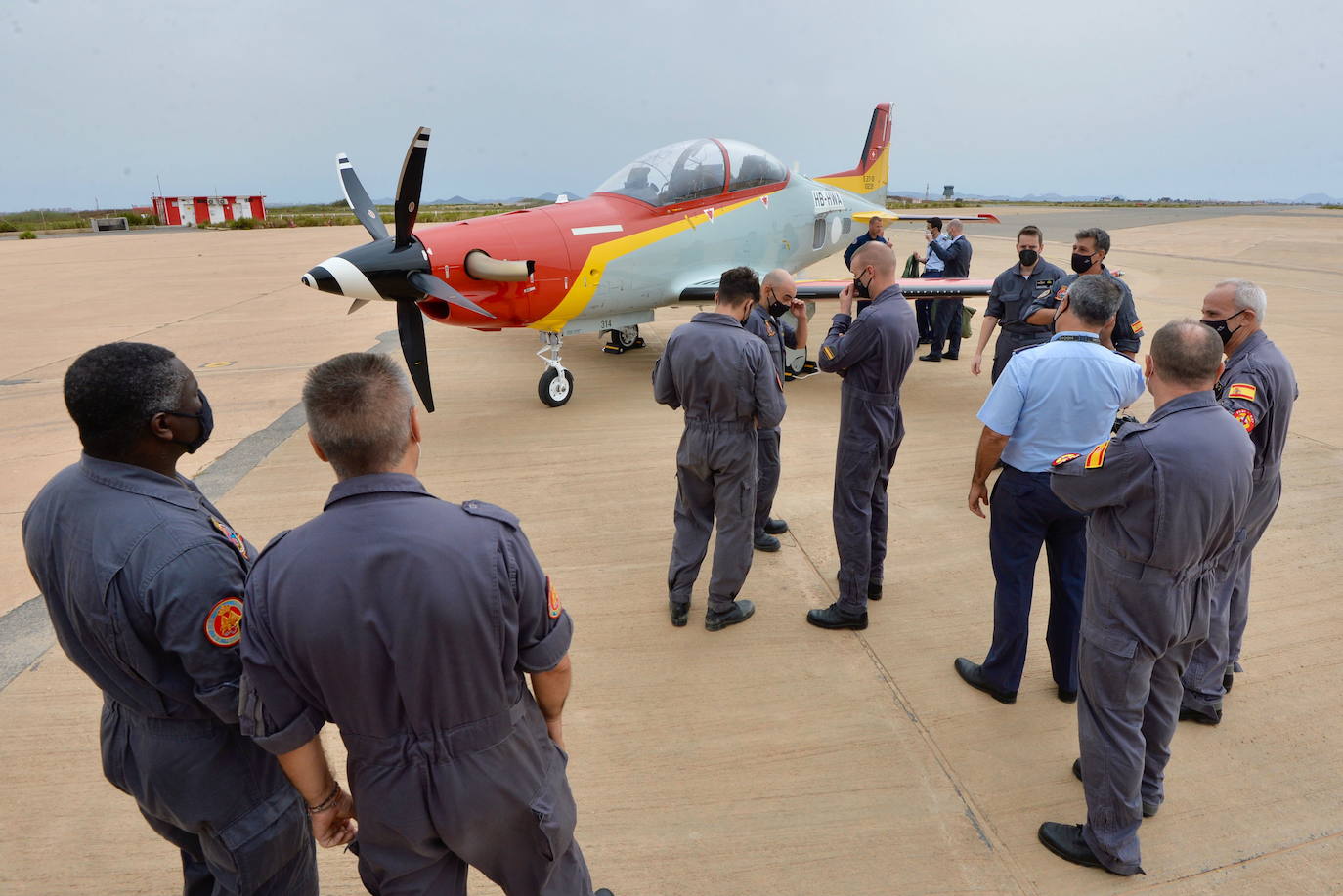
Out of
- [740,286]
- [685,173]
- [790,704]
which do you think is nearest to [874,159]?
[685,173]

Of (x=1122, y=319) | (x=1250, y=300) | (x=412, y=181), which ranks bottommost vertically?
(x=1122, y=319)

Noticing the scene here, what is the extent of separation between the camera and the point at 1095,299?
113 inches

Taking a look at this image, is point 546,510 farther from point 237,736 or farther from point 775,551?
point 237,736

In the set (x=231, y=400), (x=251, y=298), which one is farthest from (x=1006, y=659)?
(x=251, y=298)

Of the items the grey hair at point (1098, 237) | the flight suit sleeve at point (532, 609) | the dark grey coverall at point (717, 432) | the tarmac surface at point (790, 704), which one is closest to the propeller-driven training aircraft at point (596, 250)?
the tarmac surface at point (790, 704)

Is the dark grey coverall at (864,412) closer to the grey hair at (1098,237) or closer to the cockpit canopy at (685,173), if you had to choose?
the grey hair at (1098,237)

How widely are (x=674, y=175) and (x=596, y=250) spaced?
140 cm

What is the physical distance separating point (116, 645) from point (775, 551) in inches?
142

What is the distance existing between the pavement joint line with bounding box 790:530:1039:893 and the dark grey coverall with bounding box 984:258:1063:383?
11.1 feet

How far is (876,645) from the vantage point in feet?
12.1

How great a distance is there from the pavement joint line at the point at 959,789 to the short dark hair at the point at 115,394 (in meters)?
2.92

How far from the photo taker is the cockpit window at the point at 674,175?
7766 millimetres

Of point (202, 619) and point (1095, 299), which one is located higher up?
point (1095, 299)

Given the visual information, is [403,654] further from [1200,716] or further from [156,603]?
[1200,716]
